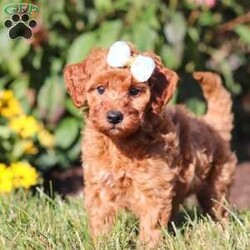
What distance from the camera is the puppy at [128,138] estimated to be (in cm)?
495

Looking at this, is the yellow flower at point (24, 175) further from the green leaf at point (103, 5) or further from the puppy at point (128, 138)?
the puppy at point (128, 138)

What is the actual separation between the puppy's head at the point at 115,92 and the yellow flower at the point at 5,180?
1.66m

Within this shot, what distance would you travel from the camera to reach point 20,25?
6.89 metres

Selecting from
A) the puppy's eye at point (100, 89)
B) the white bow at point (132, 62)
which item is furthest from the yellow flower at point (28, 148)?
the white bow at point (132, 62)

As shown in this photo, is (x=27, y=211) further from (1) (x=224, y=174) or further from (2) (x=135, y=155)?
(1) (x=224, y=174)

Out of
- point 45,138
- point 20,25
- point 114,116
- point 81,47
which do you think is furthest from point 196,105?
point 114,116

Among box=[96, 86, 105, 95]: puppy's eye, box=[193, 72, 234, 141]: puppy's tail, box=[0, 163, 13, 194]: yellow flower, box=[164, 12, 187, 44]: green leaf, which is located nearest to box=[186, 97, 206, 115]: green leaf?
box=[164, 12, 187, 44]: green leaf

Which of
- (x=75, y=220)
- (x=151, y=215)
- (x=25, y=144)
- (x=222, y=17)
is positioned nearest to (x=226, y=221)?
(x=151, y=215)

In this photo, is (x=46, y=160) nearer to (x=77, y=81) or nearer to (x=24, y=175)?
(x=24, y=175)

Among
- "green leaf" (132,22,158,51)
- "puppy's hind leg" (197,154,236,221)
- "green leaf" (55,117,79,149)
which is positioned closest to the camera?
"puppy's hind leg" (197,154,236,221)

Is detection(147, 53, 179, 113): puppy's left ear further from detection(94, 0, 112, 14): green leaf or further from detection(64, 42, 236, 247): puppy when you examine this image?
detection(94, 0, 112, 14): green leaf

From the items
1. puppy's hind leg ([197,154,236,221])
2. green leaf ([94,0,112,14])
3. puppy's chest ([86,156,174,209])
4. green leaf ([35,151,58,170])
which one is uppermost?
green leaf ([94,0,112,14])

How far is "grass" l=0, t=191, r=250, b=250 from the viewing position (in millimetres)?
4793

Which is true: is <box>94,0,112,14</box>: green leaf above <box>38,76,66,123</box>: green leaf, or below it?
above
